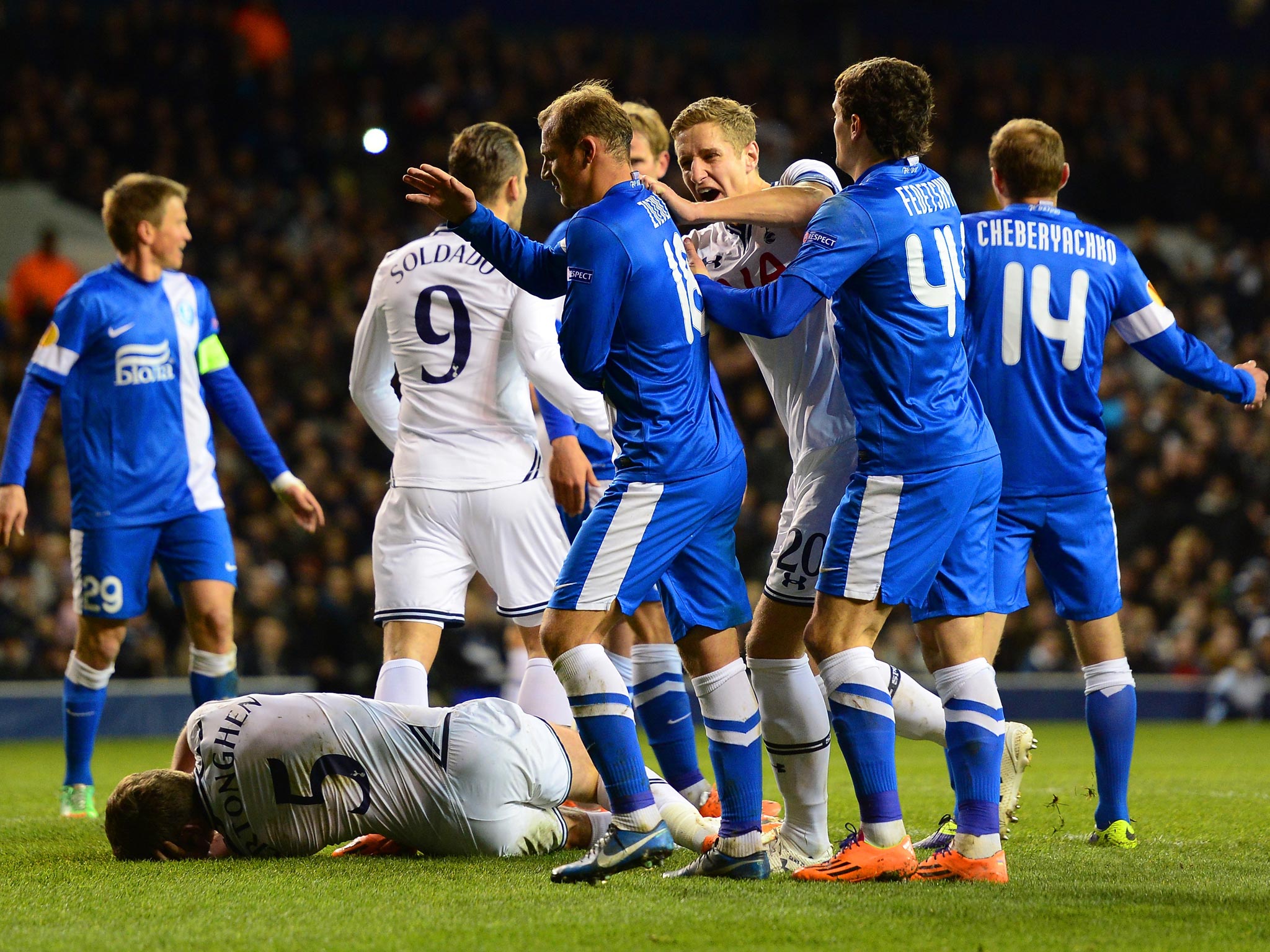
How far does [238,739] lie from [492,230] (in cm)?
174

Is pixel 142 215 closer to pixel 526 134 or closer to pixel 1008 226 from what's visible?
pixel 1008 226

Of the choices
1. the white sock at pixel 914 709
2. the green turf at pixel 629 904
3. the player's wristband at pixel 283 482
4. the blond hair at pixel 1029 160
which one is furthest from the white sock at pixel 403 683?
the blond hair at pixel 1029 160

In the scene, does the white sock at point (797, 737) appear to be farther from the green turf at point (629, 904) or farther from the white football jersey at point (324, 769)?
the white football jersey at point (324, 769)

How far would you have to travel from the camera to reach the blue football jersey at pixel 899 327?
13.9 feet

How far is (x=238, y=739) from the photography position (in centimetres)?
469

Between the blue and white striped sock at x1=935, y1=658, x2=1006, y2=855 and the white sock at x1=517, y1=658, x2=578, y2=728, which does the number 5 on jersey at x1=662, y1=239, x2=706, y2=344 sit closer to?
the blue and white striped sock at x1=935, y1=658, x2=1006, y2=855

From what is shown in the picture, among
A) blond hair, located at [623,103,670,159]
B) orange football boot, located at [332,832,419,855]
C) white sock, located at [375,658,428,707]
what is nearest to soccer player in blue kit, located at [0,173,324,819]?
white sock, located at [375,658,428,707]

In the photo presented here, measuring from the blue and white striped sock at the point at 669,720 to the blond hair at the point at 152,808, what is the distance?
5.18 feet

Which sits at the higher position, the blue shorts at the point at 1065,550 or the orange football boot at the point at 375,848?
the blue shorts at the point at 1065,550

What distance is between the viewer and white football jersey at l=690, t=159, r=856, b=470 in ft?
15.4

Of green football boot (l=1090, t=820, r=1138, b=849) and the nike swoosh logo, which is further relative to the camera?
green football boot (l=1090, t=820, r=1138, b=849)

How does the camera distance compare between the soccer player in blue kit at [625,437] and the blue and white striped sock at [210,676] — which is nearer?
the soccer player in blue kit at [625,437]

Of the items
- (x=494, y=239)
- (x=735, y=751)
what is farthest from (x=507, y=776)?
(x=494, y=239)

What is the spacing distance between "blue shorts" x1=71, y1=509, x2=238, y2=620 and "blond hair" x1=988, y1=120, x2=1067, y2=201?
3628mm
